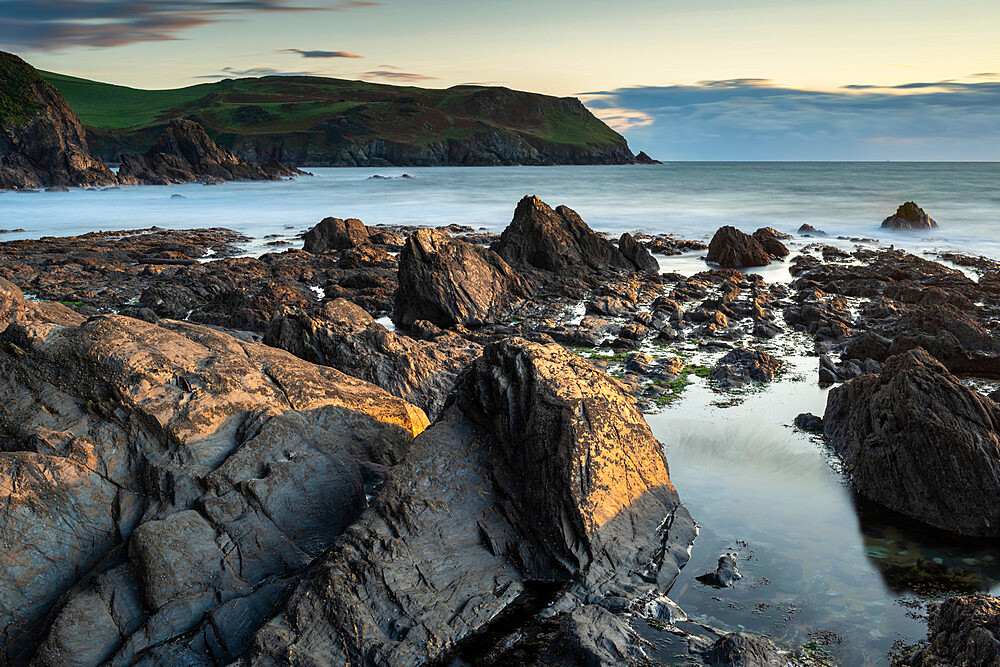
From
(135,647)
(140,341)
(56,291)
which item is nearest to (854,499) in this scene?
(135,647)

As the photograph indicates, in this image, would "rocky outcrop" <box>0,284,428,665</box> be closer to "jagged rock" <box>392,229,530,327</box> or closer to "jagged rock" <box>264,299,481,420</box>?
"jagged rock" <box>264,299,481,420</box>

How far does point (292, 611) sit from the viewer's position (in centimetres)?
541

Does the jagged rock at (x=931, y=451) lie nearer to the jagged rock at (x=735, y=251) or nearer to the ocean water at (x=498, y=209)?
the jagged rock at (x=735, y=251)

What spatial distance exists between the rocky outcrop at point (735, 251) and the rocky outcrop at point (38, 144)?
7833cm

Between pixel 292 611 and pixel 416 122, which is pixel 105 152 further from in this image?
pixel 292 611

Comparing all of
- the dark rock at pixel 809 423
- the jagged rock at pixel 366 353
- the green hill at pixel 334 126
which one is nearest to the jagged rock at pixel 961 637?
the dark rock at pixel 809 423

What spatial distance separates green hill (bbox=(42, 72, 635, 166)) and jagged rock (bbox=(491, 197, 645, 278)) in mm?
132955

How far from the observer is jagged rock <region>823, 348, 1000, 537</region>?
304 inches

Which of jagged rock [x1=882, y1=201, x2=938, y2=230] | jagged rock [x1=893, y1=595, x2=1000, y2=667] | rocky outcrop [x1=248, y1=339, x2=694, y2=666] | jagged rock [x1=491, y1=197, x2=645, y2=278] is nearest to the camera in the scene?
jagged rock [x1=893, y1=595, x2=1000, y2=667]

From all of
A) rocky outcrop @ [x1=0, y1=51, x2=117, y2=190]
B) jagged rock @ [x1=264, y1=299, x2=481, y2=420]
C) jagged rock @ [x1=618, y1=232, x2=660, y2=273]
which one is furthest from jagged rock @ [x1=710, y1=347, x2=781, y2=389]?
rocky outcrop @ [x1=0, y1=51, x2=117, y2=190]

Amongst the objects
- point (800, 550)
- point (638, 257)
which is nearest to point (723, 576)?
point (800, 550)

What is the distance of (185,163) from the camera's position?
3659 inches

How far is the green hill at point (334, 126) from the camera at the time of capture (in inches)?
5891

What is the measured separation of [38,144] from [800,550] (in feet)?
325
